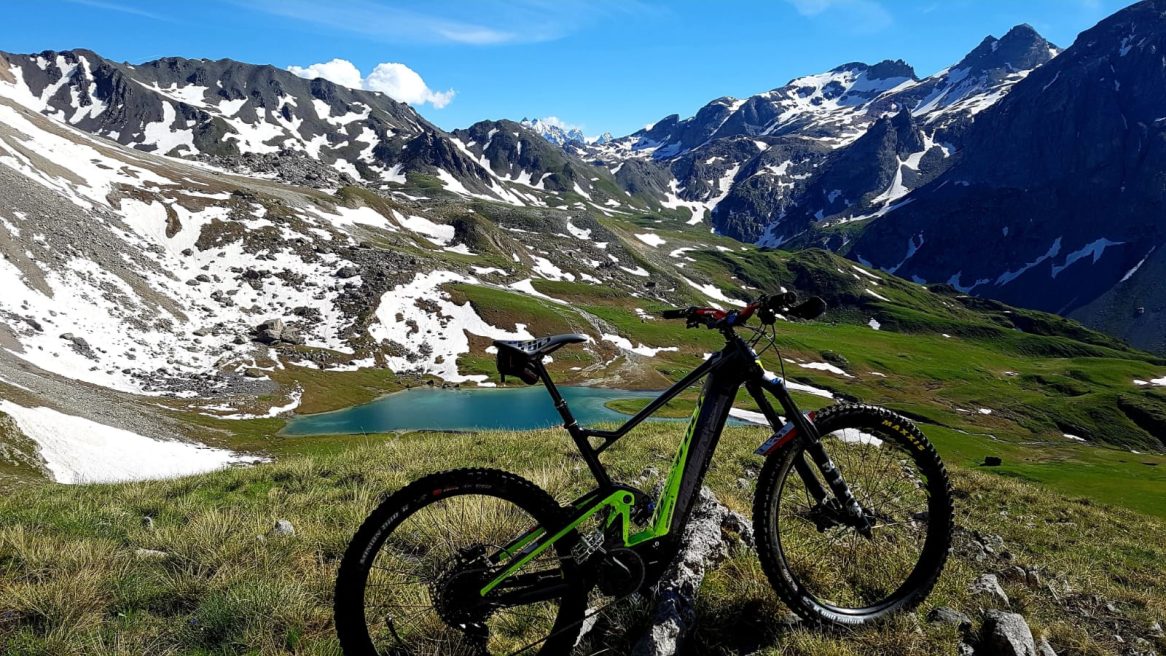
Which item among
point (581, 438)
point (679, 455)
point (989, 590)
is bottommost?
point (989, 590)

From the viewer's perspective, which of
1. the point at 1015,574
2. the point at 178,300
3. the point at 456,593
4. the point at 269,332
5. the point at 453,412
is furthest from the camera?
the point at 269,332

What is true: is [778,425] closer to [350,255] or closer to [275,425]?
[275,425]

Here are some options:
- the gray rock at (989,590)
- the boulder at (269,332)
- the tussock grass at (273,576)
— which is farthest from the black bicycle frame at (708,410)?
the boulder at (269,332)

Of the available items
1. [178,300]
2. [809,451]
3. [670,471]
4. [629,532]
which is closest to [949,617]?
[809,451]

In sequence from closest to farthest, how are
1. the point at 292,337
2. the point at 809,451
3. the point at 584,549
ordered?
1. the point at 584,549
2. the point at 809,451
3. the point at 292,337

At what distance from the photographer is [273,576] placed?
550cm

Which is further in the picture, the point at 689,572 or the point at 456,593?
the point at 689,572

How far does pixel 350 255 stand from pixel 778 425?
12439cm

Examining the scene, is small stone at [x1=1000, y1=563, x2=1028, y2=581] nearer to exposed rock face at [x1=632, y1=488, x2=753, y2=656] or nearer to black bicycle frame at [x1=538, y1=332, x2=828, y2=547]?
exposed rock face at [x1=632, y1=488, x2=753, y2=656]

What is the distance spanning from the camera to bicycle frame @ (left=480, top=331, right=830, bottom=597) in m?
4.59

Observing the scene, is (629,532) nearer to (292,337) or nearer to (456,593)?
(456,593)

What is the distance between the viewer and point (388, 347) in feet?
329

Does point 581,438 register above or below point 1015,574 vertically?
above

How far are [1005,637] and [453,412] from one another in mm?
79555
